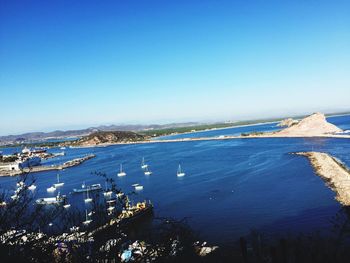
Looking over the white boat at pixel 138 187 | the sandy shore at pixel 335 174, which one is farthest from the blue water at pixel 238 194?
the sandy shore at pixel 335 174

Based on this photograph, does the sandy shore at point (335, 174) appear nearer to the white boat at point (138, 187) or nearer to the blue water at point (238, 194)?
the blue water at point (238, 194)

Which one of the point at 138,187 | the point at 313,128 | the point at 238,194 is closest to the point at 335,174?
the point at 238,194

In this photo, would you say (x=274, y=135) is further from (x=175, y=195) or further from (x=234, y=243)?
(x=234, y=243)

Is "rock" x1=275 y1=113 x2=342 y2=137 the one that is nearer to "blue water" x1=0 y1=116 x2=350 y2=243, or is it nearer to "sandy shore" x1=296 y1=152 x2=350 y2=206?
"blue water" x1=0 y1=116 x2=350 y2=243

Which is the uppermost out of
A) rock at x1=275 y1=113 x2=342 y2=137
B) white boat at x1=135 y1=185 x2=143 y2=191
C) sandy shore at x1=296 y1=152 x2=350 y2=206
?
rock at x1=275 y1=113 x2=342 y2=137


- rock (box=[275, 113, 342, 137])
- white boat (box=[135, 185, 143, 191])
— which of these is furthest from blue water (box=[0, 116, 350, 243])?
rock (box=[275, 113, 342, 137])

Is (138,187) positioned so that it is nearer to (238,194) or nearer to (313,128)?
(238,194)

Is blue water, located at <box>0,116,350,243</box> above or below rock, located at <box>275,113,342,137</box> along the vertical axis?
below

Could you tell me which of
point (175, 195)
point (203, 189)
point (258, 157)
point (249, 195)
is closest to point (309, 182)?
point (249, 195)
